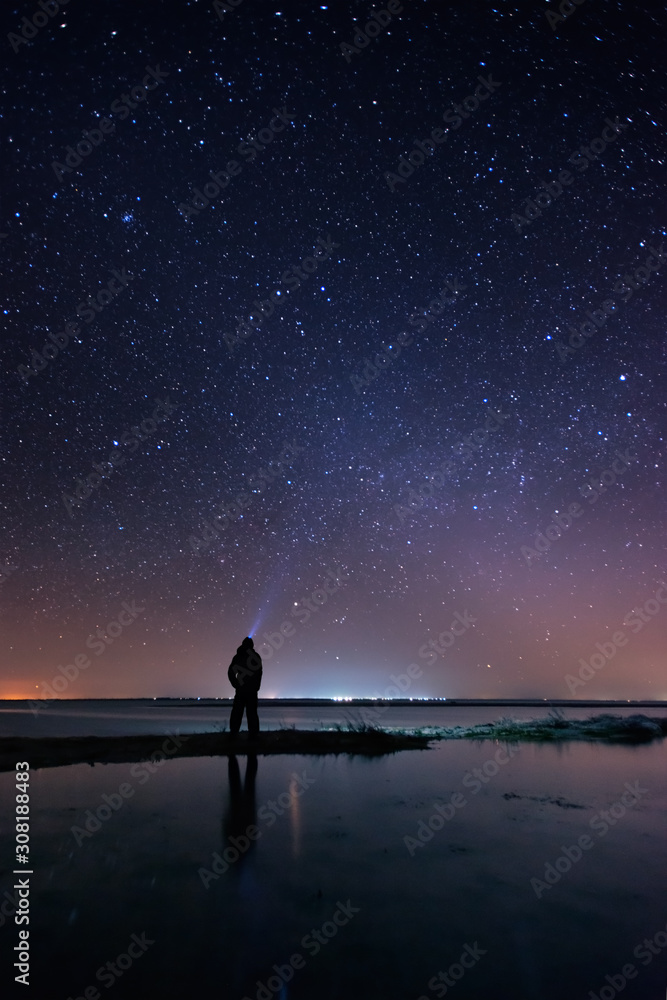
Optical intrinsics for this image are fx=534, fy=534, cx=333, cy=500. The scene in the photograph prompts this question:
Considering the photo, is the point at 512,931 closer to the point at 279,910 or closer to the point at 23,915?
the point at 279,910

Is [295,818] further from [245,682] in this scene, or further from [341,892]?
[245,682]

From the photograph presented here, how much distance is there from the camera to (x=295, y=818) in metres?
5.21

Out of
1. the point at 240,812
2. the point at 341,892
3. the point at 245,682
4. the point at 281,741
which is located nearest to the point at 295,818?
the point at 240,812

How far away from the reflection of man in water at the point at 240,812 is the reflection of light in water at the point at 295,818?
35 cm

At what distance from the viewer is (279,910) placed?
302 centimetres

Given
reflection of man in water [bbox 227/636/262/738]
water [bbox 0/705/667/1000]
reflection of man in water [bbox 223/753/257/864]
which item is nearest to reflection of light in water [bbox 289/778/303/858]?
water [bbox 0/705/667/1000]

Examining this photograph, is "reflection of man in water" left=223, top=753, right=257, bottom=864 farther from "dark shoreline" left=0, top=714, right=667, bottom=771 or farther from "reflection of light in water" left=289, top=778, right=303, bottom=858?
"dark shoreline" left=0, top=714, right=667, bottom=771

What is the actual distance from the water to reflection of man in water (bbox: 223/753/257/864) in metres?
0.03

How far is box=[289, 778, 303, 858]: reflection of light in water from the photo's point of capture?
4258mm

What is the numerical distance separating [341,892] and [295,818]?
6.73 feet

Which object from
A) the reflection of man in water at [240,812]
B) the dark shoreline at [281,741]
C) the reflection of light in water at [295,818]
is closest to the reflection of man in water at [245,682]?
the dark shoreline at [281,741]

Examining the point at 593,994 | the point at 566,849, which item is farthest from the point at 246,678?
the point at 593,994

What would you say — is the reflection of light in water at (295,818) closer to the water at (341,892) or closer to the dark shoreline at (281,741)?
the water at (341,892)

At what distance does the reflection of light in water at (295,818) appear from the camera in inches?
168
